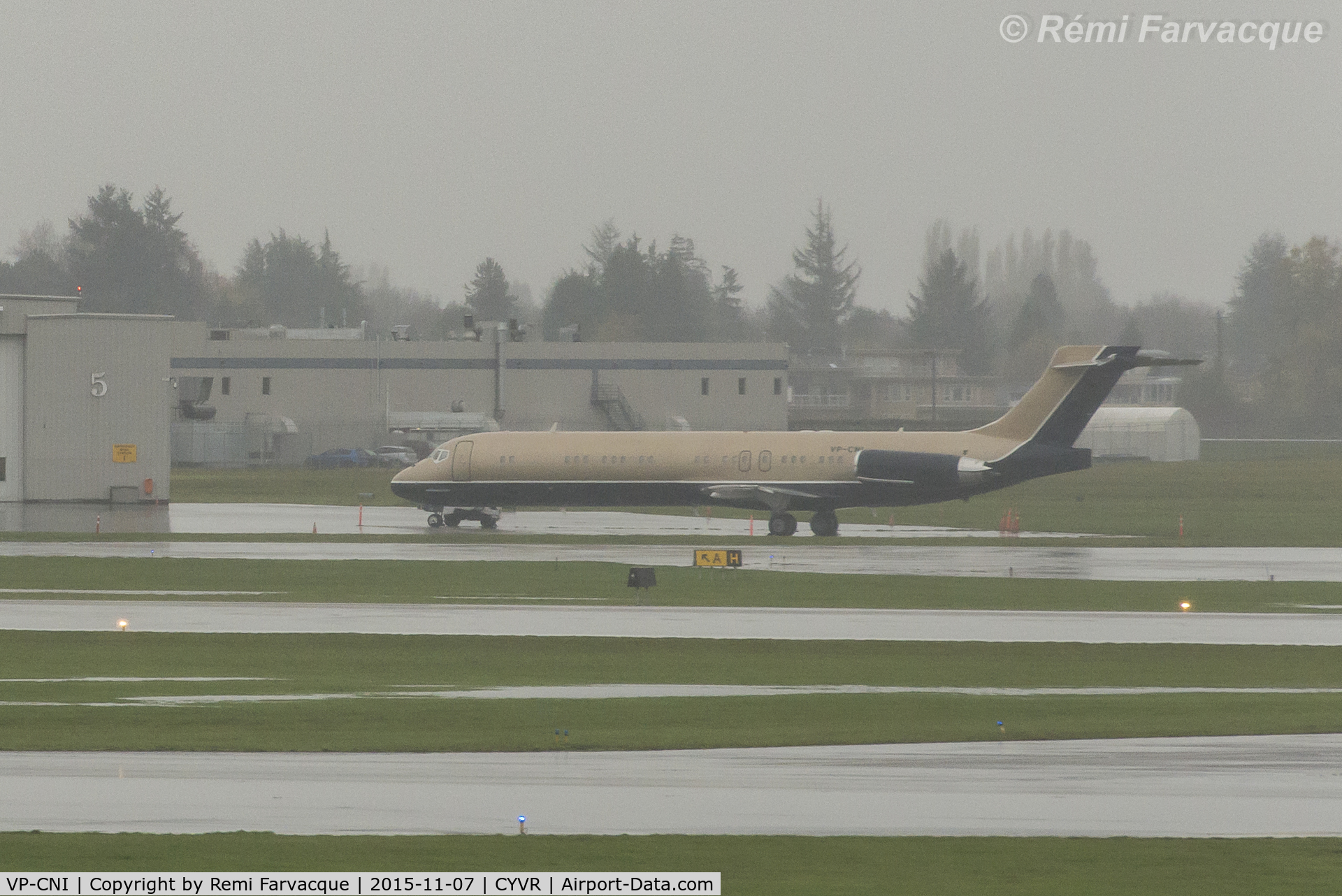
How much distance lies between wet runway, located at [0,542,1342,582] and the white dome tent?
82.9 meters

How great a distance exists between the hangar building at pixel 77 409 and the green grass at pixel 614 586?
88.5 feet

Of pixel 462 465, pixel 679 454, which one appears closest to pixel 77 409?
pixel 462 465

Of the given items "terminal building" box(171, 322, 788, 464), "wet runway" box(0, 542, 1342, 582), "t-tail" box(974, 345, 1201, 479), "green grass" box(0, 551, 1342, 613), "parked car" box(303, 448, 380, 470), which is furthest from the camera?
"terminal building" box(171, 322, 788, 464)

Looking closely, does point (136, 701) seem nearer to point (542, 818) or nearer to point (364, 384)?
point (542, 818)

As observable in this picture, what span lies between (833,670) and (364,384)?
328ft

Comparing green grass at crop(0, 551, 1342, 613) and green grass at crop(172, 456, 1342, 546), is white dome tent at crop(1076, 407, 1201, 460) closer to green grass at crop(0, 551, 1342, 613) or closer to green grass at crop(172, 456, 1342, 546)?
green grass at crop(172, 456, 1342, 546)

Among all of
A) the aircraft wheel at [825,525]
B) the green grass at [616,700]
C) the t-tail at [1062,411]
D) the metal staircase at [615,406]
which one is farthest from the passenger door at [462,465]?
the metal staircase at [615,406]

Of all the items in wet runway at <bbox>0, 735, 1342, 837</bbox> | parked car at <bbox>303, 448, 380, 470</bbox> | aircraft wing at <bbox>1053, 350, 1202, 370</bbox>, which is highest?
aircraft wing at <bbox>1053, 350, 1202, 370</bbox>

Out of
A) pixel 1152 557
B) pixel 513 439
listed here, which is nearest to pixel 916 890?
pixel 1152 557

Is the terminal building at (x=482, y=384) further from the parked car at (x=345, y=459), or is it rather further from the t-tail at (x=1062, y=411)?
the t-tail at (x=1062, y=411)

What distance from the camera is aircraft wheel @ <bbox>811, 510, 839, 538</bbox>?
58.3 meters

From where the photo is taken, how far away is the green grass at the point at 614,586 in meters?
35.7

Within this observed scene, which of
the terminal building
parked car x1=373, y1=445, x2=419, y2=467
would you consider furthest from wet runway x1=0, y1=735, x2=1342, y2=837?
the terminal building

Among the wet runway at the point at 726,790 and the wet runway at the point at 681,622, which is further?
the wet runway at the point at 681,622
